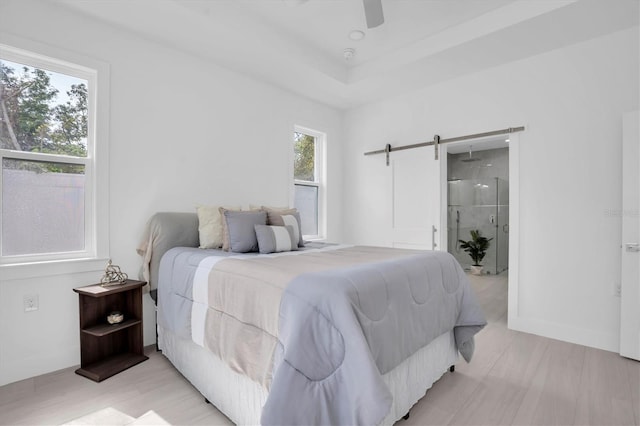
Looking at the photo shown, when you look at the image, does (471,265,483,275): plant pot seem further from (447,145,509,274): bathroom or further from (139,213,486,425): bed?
(139,213,486,425): bed

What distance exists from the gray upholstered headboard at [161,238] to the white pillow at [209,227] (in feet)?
0.35

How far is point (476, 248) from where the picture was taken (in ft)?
19.4

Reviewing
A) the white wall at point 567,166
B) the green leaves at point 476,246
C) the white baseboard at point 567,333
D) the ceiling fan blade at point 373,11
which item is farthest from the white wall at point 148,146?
the green leaves at point 476,246

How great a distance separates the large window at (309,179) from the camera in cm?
421

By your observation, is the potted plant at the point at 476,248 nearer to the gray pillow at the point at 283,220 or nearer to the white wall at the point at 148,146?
the white wall at the point at 148,146

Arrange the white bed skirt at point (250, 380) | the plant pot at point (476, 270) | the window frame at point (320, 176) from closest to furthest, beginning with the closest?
1. the white bed skirt at point (250, 380)
2. the window frame at point (320, 176)
3. the plant pot at point (476, 270)

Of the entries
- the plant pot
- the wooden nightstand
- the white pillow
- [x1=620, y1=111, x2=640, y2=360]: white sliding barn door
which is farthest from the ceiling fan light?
the plant pot

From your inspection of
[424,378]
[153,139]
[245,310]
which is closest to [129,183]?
[153,139]

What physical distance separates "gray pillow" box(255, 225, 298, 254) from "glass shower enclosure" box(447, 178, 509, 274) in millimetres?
4825

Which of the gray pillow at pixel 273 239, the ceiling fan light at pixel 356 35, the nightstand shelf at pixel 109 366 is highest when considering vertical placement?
the ceiling fan light at pixel 356 35

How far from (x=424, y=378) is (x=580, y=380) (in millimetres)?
1179

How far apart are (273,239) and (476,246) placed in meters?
4.79

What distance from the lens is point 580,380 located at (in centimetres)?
213

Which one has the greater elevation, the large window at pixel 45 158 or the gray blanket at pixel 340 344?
the large window at pixel 45 158
